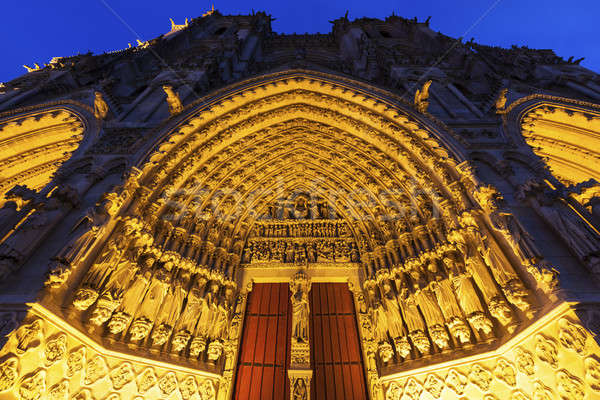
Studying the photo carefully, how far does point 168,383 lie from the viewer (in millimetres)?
3451

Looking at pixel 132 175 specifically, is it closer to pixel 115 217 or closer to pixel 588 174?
pixel 115 217

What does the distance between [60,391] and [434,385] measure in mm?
4183

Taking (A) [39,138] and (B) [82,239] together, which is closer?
(B) [82,239]

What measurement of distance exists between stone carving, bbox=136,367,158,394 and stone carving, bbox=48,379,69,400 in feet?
2.30

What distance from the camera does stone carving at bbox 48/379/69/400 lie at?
264 centimetres

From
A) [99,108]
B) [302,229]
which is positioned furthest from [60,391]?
[99,108]

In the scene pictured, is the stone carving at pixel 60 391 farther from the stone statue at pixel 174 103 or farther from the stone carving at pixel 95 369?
the stone statue at pixel 174 103

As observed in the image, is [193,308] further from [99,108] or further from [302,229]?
[99,108]

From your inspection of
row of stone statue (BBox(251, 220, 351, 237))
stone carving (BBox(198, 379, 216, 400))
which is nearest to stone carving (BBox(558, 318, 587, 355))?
row of stone statue (BBox(251, 220, 351, 237))

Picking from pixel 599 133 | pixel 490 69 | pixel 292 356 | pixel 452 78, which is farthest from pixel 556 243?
pixel 490 69

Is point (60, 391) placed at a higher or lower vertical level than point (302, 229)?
lower

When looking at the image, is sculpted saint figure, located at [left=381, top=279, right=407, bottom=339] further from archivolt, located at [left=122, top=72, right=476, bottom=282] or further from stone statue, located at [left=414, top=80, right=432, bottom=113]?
stone statue, located at [left=414, top=80, right=432, bottom=113]

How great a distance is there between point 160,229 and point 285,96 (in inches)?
158

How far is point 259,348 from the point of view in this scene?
14.8ft
